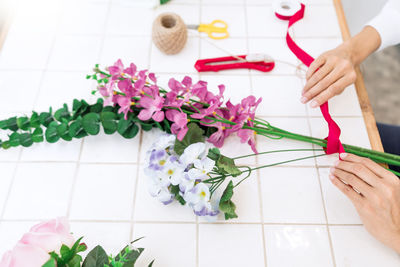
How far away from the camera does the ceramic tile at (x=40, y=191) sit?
69 cm

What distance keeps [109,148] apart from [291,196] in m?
0.45

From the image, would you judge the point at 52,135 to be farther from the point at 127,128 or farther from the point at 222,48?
the point at 222,48

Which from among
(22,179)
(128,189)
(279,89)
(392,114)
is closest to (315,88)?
(279,89)

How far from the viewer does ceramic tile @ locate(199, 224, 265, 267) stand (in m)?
0.65

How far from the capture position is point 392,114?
1.58 m

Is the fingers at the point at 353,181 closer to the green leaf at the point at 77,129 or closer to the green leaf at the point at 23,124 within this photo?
the green leaf at the point at 77,129

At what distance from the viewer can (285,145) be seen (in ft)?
2.53

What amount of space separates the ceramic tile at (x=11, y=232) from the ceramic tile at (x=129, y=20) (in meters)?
0.59

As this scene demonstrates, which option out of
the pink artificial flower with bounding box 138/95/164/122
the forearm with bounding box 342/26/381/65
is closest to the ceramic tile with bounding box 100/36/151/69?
the pink artificial flower with bounding box 138/95/164/122

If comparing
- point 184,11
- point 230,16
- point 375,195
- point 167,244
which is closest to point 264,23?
point 230,16

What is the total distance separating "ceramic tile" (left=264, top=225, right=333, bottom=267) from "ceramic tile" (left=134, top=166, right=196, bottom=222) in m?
0.18

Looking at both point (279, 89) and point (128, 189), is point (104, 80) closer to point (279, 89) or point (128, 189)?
point (128, 189)

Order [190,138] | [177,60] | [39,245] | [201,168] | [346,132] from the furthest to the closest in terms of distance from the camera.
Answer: [177,60], [346,132], [190,138], [201,168], [39,245]

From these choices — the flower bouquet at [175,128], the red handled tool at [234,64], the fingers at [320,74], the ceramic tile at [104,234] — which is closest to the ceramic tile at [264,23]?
the red handled tool at [234,64]
